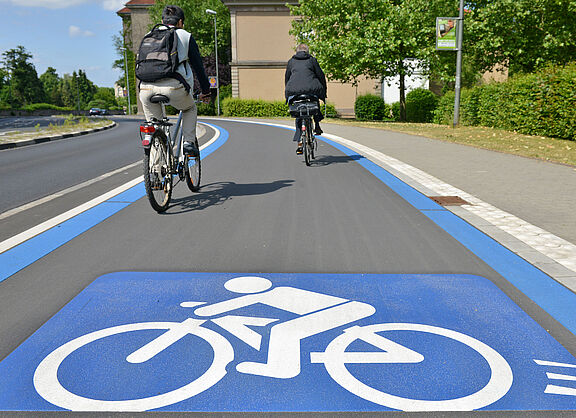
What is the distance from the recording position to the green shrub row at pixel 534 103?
14453 millimetres

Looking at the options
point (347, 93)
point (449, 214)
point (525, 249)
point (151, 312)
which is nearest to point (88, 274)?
point (151, 312)

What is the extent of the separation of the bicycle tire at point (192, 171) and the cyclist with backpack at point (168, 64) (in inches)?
29.3

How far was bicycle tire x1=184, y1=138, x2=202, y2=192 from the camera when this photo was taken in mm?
6578

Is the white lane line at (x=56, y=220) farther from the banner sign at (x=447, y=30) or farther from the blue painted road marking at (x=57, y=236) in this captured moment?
the banner sign at (x=447, y=30)

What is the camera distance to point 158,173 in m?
5.73

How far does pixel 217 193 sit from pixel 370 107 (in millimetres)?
30054

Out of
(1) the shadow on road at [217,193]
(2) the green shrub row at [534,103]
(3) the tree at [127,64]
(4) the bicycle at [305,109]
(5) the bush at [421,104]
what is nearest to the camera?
(1) the shadow on road at [217,193]

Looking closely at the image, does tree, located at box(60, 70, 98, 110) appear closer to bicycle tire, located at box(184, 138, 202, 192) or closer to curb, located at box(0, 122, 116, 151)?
curb, located at box(0, 122, 116, 151)

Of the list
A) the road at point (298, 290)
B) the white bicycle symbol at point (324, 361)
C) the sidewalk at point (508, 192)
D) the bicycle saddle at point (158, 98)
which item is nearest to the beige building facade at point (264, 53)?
the sidewalk at point (508, 192)

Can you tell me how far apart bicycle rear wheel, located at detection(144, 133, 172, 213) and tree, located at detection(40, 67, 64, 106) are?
160m

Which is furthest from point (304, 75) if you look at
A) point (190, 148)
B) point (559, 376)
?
point (559, 376)

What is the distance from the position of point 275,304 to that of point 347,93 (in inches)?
1957

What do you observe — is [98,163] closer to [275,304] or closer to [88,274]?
[88,274]

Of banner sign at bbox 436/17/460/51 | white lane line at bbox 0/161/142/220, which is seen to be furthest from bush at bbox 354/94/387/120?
white lane line at bbox 0/161/142/220
